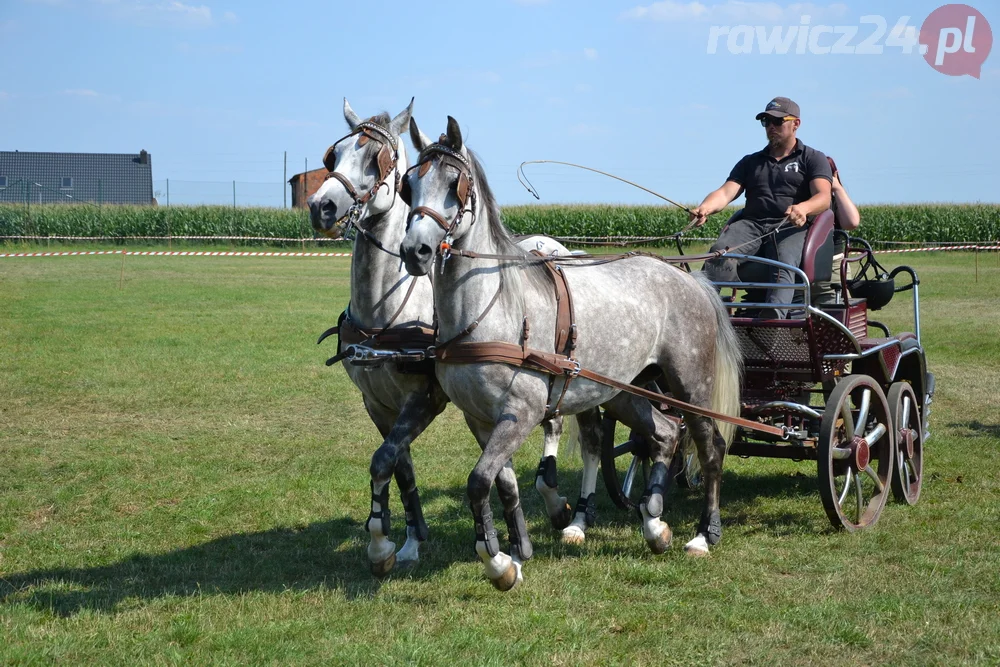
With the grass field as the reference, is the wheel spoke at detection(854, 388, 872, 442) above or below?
above

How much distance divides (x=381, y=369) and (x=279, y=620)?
1.33 metres

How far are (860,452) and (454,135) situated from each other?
327cm

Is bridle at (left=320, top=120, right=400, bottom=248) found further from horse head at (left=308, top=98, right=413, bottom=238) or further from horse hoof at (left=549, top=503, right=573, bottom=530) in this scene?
horse hoof at (left=549, top=503, right=573, bottom=530)

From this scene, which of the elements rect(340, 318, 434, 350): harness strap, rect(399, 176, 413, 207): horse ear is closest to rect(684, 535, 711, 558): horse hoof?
rect(340, 318, 434, 350): harness strap

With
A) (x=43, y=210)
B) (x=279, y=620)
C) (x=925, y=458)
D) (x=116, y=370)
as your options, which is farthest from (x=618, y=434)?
(x=43, y=210)

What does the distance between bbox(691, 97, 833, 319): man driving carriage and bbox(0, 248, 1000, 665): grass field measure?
5.56ft

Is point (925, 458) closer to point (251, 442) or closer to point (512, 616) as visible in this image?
point (512, 616)

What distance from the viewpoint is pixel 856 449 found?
18.9 ft

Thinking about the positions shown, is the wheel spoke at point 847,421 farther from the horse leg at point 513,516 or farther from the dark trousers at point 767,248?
the horse leg at point 513,516

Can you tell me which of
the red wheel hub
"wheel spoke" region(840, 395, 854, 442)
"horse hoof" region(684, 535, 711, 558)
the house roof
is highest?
the house roof

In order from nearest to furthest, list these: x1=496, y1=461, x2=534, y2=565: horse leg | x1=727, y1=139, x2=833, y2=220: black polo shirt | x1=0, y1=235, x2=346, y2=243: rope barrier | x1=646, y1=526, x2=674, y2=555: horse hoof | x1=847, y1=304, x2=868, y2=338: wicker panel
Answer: x1=496, y1=461, x2=534, y2=565: horse leg < x1=646, y1=526, x2=674, y2=555: horse hoof < x1=847, y1=304, x2=868, y2=338: wicker panel < x1=727, y1=139, x2=833, y2=220: black polo shirt < x1=0, y1=235, x2=346, y2=243: rope barrier

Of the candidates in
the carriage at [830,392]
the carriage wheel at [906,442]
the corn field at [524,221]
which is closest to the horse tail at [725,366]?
the carriage at [830,392]

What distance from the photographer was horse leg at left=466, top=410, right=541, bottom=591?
14.4ft

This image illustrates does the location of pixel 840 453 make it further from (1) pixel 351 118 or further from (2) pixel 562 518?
(1) pixel 351 118
